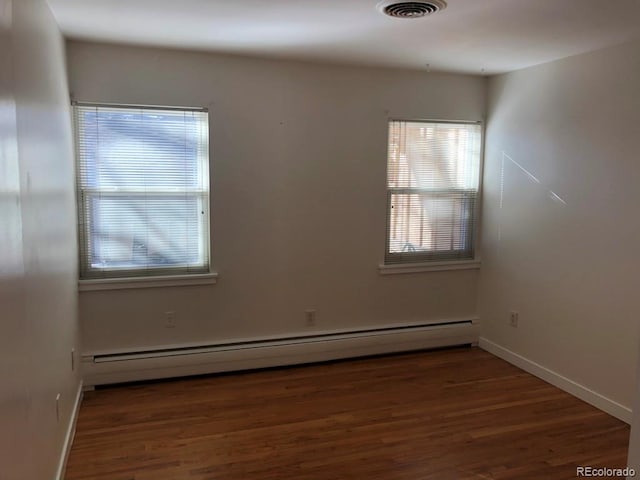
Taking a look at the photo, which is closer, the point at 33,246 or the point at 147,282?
the point at 33,246

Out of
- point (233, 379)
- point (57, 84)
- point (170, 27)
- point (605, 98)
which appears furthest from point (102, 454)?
point (605, 98)

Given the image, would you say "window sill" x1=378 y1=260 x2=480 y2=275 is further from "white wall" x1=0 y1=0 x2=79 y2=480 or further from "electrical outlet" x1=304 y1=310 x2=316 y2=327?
"white wall" x1=0 y1=0 x2=79 y2=480

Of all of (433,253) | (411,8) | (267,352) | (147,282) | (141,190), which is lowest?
(267,352)

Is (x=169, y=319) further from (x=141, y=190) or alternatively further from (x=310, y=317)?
(x=310, y=317)

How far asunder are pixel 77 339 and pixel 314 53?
2467mm

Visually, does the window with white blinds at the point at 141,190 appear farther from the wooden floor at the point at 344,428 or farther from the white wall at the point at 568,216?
the white wall at the point at 568,216

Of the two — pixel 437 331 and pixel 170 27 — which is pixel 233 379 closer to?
pixel 437 331

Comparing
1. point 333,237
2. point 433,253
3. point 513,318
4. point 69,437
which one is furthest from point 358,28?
point 69,437

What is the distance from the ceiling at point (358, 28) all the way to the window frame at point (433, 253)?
0.72m

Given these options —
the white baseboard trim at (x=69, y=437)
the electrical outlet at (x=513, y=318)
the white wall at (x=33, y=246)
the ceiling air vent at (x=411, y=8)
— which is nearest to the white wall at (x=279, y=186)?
the white baseboard trim at (x=69, y=437)

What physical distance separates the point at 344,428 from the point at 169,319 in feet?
4.91

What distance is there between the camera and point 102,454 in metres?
2.53

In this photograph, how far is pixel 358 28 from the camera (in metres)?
2.74

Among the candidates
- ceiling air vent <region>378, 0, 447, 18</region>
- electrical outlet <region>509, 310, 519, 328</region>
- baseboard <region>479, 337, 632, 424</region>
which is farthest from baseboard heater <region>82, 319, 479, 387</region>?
ceiling air vent <region>378, 0, 447, 18</region>
